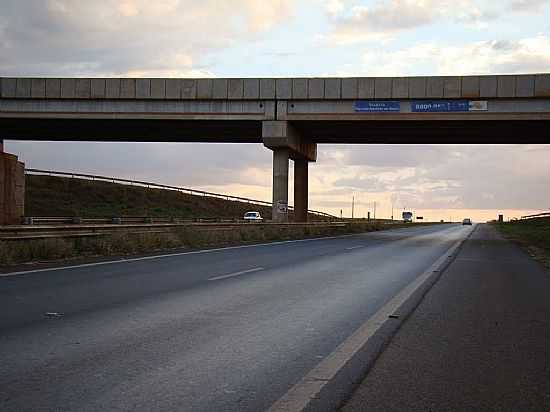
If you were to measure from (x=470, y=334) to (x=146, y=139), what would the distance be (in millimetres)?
43200

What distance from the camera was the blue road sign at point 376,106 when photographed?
125 ft

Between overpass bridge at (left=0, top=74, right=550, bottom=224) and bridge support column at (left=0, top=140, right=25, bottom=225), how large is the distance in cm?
1615

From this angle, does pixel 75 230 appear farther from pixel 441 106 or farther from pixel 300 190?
pixel 300 190

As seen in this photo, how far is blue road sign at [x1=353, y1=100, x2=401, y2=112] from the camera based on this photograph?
125 feet

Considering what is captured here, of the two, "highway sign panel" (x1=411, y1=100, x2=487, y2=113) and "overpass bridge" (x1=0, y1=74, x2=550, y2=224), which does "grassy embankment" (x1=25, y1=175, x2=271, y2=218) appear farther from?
"highway sign panel" (x1=411, y1=100, x2=487, y2=113)

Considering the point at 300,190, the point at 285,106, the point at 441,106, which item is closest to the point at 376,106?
the point at 441,106

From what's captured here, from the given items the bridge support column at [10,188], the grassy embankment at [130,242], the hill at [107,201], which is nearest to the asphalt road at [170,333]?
the grassy embankment at [130,242]

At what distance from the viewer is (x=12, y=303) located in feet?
30.5

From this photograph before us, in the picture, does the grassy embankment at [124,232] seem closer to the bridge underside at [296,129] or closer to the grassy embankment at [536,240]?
the bridge underside at [296,129]

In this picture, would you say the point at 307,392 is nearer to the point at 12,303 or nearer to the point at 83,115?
the point at 12,303

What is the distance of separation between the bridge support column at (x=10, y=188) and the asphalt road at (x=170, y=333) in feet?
35.8

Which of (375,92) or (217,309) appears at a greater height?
(375,92)

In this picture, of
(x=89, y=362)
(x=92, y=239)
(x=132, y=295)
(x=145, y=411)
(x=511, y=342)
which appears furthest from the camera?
(x=92, y=239)

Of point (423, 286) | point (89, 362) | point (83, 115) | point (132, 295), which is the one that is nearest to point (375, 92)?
point (83, 115)
